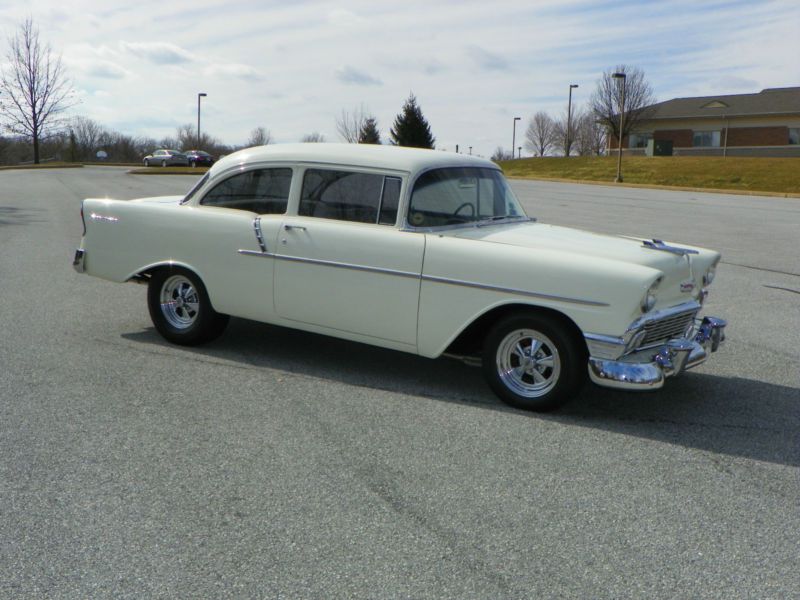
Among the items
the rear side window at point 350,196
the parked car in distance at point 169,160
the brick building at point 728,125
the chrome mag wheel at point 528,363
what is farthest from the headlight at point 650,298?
the brick building at point 728,125

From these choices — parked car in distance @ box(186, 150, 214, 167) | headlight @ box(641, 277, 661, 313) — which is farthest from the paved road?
parked car in distance @ box(186, 150, 214, 167)

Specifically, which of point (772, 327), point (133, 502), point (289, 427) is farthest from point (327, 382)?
point (772, 327)

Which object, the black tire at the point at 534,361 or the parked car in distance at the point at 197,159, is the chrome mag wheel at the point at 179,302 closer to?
the black tire at the point at 534,361

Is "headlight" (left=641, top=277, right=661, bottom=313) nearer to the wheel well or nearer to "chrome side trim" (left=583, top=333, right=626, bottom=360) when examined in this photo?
"chrome side trim" (left=583, top=333, right=626, bottom=360)

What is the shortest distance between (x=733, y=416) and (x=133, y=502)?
11.8 ft

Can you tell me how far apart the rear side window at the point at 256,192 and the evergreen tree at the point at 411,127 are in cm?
5116

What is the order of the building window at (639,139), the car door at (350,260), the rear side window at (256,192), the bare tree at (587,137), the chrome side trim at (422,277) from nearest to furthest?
the chrome side trim at (422,277)
the car door at (350,260)
the rear side window at (256,192)
the building window at (639,139)
the bare tree at (587,137)

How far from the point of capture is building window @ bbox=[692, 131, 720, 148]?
62969mm

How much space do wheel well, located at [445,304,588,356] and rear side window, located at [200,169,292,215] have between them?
1693 mm

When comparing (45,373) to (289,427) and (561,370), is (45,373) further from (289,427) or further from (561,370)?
(561,370)

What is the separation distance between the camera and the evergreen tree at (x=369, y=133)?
2330 inches

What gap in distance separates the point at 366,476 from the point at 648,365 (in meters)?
1.87

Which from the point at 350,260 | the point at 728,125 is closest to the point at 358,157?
the point at 350,260

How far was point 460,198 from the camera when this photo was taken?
5.93 meters
